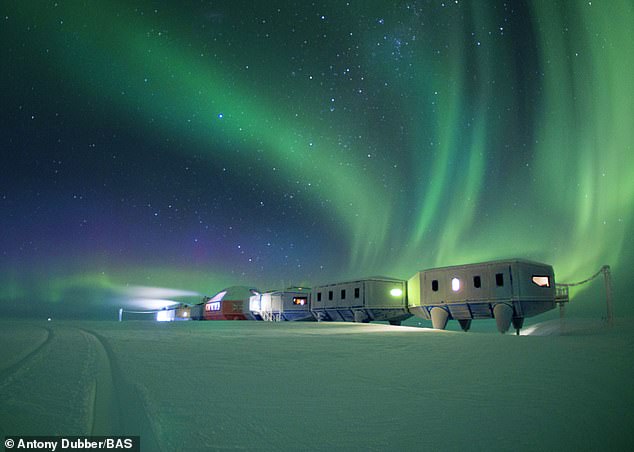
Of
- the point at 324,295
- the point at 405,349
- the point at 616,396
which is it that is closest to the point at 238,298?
the point at 324,295

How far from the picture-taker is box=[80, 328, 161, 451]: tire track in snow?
11.4 feet

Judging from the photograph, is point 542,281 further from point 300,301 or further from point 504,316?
point 300,301

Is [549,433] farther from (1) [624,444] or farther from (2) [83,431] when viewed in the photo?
(2) [83,431]

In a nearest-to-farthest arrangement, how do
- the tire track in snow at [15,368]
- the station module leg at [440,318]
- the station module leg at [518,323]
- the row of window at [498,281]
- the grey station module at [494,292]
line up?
the tire track in snow at [15,368] < the grey station module at [494,292] < the row of window at [498,281] < the station module leg at [518,323] < the station module leg at [440,318]

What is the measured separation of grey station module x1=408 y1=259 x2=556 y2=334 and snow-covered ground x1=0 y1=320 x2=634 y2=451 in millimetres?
20041

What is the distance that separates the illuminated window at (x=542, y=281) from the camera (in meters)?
27.2

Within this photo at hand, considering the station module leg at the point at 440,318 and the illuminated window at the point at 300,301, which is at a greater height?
the illuminated window at the point at 300,301

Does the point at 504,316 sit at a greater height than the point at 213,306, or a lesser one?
greater

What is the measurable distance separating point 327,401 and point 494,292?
26.0m

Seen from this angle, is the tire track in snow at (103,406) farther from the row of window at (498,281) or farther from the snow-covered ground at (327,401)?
the row of window at (498,281)

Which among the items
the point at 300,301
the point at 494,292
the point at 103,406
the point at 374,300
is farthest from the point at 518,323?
the point at 300,301

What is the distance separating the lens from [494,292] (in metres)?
27.2

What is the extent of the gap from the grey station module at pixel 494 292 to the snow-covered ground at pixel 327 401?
20041mm

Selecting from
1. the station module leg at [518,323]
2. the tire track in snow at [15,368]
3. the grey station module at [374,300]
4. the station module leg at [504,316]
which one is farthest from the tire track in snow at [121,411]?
the grey station module at [374,300]
